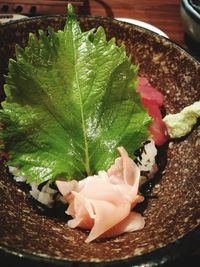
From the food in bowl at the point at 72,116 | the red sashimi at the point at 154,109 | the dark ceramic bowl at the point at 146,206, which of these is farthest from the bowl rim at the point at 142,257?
the red sashimi at the point at 154,109

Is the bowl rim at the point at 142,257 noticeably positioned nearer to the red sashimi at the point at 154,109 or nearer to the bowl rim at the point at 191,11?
the red sashimi at the point at 154,109

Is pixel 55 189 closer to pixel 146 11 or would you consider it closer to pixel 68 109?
pixel 68 109

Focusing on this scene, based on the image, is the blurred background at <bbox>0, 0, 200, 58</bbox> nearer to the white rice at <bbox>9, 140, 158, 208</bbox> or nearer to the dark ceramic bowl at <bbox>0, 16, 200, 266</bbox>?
the dark ceramic bowl at <bbox>0, 16, 200, 266</bbox>

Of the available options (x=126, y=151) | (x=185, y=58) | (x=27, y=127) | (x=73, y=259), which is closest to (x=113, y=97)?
(x=126, y=151)

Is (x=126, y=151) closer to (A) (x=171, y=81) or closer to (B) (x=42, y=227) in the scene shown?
(B) (x=42, y=227)

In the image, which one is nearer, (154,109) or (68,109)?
(68,109)


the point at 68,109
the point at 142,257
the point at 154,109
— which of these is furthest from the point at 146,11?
the point at 142,257

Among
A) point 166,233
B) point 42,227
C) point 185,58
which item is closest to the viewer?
point 166,233
